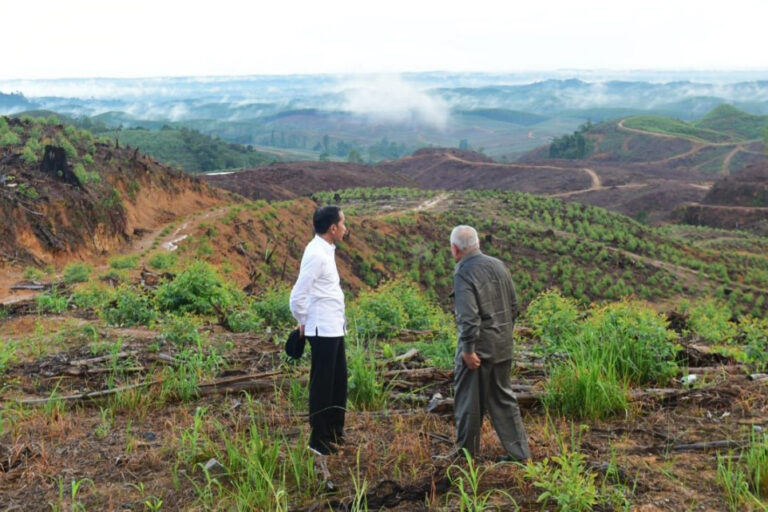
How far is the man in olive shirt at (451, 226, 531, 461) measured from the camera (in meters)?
3.97

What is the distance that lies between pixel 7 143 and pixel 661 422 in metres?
20.6

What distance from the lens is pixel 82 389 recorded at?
562cm

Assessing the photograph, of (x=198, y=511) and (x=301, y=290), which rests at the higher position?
(x=301, y=290)

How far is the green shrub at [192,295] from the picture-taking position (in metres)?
9.14

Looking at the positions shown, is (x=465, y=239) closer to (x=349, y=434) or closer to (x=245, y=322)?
(x=349, y=434)

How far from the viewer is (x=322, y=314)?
4.17m

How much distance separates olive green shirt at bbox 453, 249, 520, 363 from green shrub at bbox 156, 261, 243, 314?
567 cm

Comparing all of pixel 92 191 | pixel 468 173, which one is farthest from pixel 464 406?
pixel 468 173

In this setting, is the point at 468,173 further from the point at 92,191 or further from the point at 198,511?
the point at 198,511

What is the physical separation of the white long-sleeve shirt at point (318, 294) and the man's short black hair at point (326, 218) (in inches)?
3.3

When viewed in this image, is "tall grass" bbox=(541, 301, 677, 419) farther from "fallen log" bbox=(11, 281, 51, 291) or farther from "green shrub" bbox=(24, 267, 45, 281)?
"green shrub" bbox=(24, 267, 45, 281)

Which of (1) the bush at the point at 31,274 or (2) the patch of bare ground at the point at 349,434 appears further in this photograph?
(1) the bush at the point at 31,274

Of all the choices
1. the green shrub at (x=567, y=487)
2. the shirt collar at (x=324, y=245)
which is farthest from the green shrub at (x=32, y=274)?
the green shrub at (x=567, y=487)

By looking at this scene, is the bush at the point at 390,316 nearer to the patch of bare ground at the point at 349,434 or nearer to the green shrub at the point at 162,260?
the patch of bare ground at the point at 349,434
